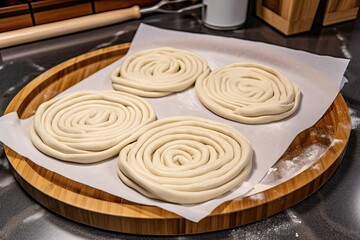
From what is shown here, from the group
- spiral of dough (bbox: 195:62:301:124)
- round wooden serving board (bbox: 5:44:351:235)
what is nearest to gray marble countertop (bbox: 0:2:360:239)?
round wooden serving board (bbox: 5:44:351:235)

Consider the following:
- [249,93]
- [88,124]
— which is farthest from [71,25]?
[249,93]

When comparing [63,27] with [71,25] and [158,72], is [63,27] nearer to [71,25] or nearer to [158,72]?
[71,25]

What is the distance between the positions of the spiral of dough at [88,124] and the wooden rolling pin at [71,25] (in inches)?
14.7

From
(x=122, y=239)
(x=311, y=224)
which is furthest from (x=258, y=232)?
(x=122, y=239)

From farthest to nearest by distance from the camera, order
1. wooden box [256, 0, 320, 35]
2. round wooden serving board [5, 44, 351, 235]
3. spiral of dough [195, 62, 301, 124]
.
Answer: wooden box [256, 0, 320, 35] < spiral of dough [195, 62, 301, 124] < round wooden serving board [5, 44, 351, 235]

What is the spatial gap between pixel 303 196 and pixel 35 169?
505mm

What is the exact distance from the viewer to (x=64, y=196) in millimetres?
808

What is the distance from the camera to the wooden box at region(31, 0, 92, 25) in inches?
55.0

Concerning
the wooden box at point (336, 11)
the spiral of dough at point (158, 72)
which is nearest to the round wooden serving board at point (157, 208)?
the spiral of dough at point (158, 72)

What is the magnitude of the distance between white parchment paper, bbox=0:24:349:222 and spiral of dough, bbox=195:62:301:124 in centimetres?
2

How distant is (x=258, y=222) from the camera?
0.81 metres

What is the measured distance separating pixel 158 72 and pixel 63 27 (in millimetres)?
381

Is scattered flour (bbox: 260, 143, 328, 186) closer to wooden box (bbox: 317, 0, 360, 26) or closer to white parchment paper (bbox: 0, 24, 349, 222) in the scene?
white parchment paper (bbox: 0, 24, 349, 222)

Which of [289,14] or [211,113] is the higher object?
[289,14]
